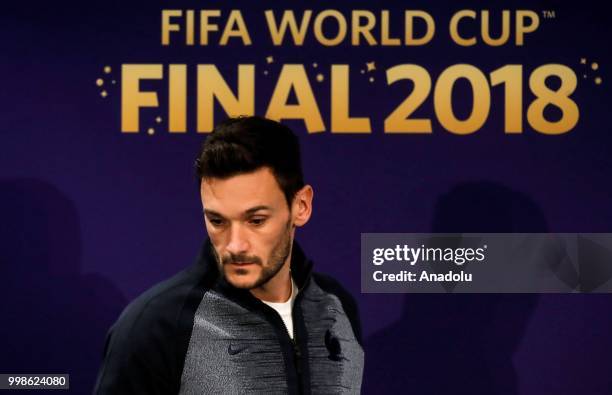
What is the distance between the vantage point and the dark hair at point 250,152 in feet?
5.64

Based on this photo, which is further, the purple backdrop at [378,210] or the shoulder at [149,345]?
the purple backdrop at [378,210]

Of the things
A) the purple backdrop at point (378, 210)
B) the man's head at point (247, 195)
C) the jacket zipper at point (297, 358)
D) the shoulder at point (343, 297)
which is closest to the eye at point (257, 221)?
the man's head at point (247, 195)

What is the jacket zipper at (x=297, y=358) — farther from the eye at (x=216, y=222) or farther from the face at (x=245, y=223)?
the eye at (x=216, y=222)

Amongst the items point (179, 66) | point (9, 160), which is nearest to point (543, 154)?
point (179, 66)

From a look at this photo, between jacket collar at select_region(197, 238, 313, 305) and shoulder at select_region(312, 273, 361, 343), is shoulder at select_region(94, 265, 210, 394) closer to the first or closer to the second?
jacket collar at select_region(197, 238, 313, 305)

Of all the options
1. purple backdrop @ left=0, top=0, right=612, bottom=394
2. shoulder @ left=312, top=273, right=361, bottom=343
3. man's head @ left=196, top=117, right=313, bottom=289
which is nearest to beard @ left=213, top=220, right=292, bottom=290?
man's head @ left=196, top=117, right=313, bottom=289

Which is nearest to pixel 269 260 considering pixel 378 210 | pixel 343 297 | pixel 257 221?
pixel 257 221

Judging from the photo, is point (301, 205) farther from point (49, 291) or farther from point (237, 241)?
point (49, 291)

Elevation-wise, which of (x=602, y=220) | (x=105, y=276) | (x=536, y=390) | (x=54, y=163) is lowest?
(x=536, y=390)

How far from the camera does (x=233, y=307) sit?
1789mm

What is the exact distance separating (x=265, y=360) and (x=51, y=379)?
5.13 feet

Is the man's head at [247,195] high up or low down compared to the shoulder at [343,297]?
up

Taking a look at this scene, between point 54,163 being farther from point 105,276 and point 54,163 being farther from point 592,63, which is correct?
point 592,63

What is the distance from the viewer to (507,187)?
3049 mm
